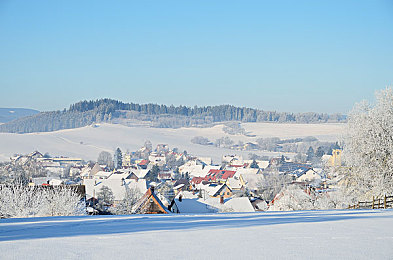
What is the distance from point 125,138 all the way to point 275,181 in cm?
9688

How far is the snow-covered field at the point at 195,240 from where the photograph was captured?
294 inches

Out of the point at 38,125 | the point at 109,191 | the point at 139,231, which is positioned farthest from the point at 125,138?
the point at 139,231

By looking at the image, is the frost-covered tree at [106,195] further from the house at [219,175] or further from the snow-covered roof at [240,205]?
the house at [219,175]

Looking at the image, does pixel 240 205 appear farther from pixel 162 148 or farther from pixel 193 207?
pixel 162 148

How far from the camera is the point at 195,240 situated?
8.75 meters

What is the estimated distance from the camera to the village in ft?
113

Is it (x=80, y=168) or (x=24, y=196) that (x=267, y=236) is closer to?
(x=24, y=196)

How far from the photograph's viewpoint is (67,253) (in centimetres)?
741

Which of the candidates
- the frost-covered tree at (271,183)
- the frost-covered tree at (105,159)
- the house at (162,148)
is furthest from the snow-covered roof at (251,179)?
the house at (162,148)

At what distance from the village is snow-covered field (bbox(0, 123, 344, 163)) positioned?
8235mm

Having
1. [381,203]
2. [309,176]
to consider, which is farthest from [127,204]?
[309,176]

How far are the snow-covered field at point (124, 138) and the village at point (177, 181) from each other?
8235 millimetres

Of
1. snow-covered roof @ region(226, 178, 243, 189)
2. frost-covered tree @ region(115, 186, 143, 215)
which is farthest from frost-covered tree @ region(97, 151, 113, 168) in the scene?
frost-covered tree @ region(115, 186, 143, 215)

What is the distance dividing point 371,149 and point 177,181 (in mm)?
54934
